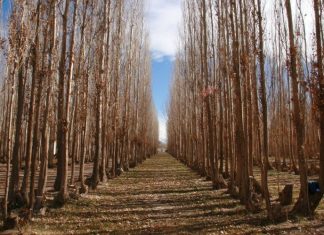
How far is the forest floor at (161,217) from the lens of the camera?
679 cm

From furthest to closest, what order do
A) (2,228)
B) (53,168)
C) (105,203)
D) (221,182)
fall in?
1. (53,168)
2. (221,182)
3. (105,203)
4. (2,228)

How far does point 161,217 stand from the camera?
26.4ft

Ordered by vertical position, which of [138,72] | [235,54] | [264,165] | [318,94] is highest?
[138,72]

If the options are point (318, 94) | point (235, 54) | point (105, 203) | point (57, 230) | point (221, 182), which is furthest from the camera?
point (221, 182)

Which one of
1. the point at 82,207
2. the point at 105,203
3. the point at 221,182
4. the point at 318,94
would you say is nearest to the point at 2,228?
the point at 82,207

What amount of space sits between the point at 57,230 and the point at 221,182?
669 cm

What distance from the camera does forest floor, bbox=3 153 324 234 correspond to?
267 inches

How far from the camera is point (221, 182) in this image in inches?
491

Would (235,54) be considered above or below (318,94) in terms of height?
above

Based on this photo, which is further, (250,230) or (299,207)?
(299,207)

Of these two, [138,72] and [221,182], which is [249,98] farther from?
[138,72]

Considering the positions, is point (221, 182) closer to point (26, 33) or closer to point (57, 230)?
point (57, 230)

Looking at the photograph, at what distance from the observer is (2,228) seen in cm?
638

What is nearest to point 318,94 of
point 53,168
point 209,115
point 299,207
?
point 299,207
